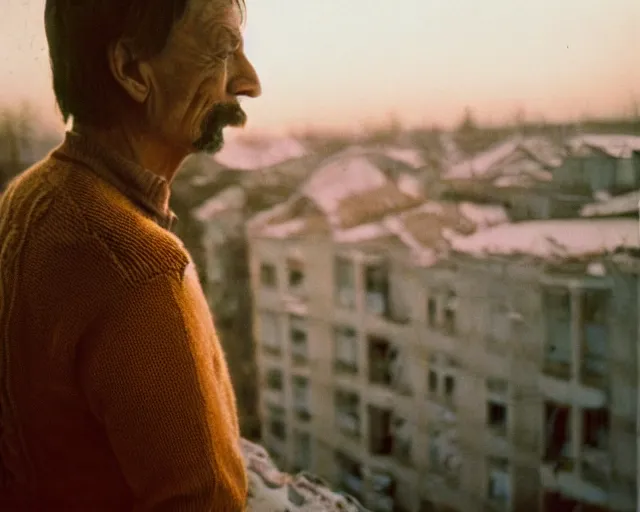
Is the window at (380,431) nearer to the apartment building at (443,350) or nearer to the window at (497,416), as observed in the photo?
the apartment building at (443,350)

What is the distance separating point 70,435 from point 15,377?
0.09 meters

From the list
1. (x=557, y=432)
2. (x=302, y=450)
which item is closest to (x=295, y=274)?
(x=302, y=450)

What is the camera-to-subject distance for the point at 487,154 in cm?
124

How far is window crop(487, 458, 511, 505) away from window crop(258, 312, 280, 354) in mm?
521

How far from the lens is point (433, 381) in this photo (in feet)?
4.28

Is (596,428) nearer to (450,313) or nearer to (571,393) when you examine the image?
(571,393)

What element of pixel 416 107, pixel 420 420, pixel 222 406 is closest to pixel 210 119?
Answer: pixel 222 406

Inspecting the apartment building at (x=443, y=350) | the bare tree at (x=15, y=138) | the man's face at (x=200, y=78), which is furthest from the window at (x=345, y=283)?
the bare tree at (x=15, y=138)

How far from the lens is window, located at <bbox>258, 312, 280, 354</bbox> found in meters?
1.50

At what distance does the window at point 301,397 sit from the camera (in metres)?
1.49

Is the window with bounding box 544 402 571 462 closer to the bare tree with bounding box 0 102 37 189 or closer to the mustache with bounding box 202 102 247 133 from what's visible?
the mustache with bounding box 202 102 247 133

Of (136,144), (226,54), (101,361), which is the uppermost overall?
(226,54)

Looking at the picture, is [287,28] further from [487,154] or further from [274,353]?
[274,353]

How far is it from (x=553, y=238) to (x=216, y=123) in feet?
2.06
